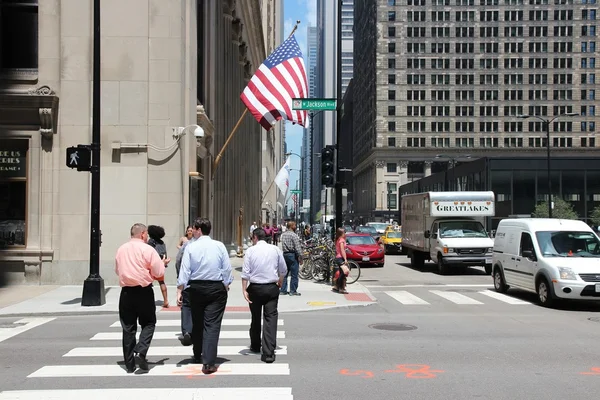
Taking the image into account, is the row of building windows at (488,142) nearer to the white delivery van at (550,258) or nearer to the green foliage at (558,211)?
the green foliage at (558,211)

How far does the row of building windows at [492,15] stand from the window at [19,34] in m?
102

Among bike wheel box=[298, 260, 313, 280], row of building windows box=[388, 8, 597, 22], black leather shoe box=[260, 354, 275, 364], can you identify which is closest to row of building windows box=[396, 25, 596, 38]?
row of building windows box=[388, 8, 597, 22]

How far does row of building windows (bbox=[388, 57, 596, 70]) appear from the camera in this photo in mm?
112188

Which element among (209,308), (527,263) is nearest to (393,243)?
(527,263)

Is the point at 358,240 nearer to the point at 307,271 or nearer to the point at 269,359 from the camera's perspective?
the point at 307,271

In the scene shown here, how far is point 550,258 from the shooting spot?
547 inches

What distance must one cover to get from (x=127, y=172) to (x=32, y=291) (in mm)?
4031

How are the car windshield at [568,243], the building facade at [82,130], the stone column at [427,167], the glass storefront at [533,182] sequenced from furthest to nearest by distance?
the stone column at [427,167], the glass storefront at [533,182], the building facade at [82,130], the car windshield at [568,243]

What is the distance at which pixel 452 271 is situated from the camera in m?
25.3

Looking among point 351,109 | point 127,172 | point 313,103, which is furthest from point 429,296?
point 351,109

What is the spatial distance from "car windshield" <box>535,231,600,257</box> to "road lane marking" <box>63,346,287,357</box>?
8109mm

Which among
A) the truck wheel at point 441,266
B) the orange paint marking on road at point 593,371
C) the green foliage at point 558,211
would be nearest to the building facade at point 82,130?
the truck wheel at point 441,266

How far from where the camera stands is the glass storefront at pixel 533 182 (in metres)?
65.2

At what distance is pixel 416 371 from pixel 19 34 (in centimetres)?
1556
